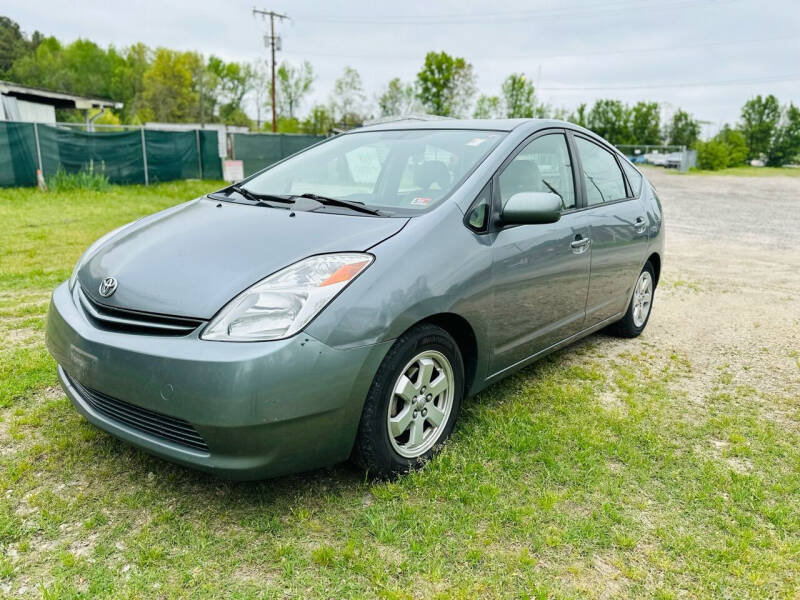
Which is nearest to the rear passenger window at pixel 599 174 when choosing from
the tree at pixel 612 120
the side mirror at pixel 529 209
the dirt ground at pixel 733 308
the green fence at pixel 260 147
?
the side mirror at pixel 529 209

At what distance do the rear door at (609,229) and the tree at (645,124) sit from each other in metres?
54.7

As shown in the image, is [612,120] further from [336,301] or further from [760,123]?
[336,301]

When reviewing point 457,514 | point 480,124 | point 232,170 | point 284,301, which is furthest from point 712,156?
point 284,301

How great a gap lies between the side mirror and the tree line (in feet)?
122

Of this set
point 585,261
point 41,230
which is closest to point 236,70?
point 41,230

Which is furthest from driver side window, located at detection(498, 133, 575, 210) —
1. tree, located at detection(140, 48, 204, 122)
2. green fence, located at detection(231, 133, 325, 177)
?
tree, located at detection(140, 48, 204, 122)

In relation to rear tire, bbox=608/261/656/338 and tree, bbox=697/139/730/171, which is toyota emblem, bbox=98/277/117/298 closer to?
rear tire, bbox=608/261/656/338

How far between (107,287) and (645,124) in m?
58.0

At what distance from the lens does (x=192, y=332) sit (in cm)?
229

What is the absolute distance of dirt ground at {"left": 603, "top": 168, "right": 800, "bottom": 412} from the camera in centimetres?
430

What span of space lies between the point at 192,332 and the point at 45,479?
109cm

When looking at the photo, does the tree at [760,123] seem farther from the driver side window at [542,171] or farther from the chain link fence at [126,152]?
the driver side window at [542,171]

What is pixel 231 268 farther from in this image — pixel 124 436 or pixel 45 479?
pixel 45 479

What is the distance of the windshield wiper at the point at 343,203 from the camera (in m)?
2.94
